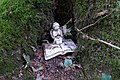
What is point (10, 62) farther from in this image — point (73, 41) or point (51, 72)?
point (73, 41)

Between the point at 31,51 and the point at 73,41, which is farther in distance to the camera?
the point at 73,41

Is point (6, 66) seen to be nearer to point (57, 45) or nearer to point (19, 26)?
point (19, 26)

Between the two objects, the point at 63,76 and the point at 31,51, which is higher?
the point at 31,51

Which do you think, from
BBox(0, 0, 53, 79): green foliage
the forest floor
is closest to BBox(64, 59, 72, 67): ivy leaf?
the forest floor

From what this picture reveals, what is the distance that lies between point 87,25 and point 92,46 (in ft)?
0.56

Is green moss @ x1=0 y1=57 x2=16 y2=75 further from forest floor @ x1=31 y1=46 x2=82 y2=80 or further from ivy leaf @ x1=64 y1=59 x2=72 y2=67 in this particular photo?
ivy leaf @ x1=64 y1=59 x2=72 y2=67

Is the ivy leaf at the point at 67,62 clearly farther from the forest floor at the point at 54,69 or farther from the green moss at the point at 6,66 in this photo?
the green moss at the point at 6,66

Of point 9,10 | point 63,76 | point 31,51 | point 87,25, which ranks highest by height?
point 9,10

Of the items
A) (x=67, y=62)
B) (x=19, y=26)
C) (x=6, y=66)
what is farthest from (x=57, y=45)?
(x=6, y=66)

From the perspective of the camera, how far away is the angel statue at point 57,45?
181 cm

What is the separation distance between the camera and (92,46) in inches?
67.1

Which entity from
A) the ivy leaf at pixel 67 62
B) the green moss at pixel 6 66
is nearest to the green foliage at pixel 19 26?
the green moss at pixel 6 66

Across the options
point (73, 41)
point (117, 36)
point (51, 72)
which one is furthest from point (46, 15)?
point (117, 36)

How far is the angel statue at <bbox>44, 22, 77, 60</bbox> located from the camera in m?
1.81
